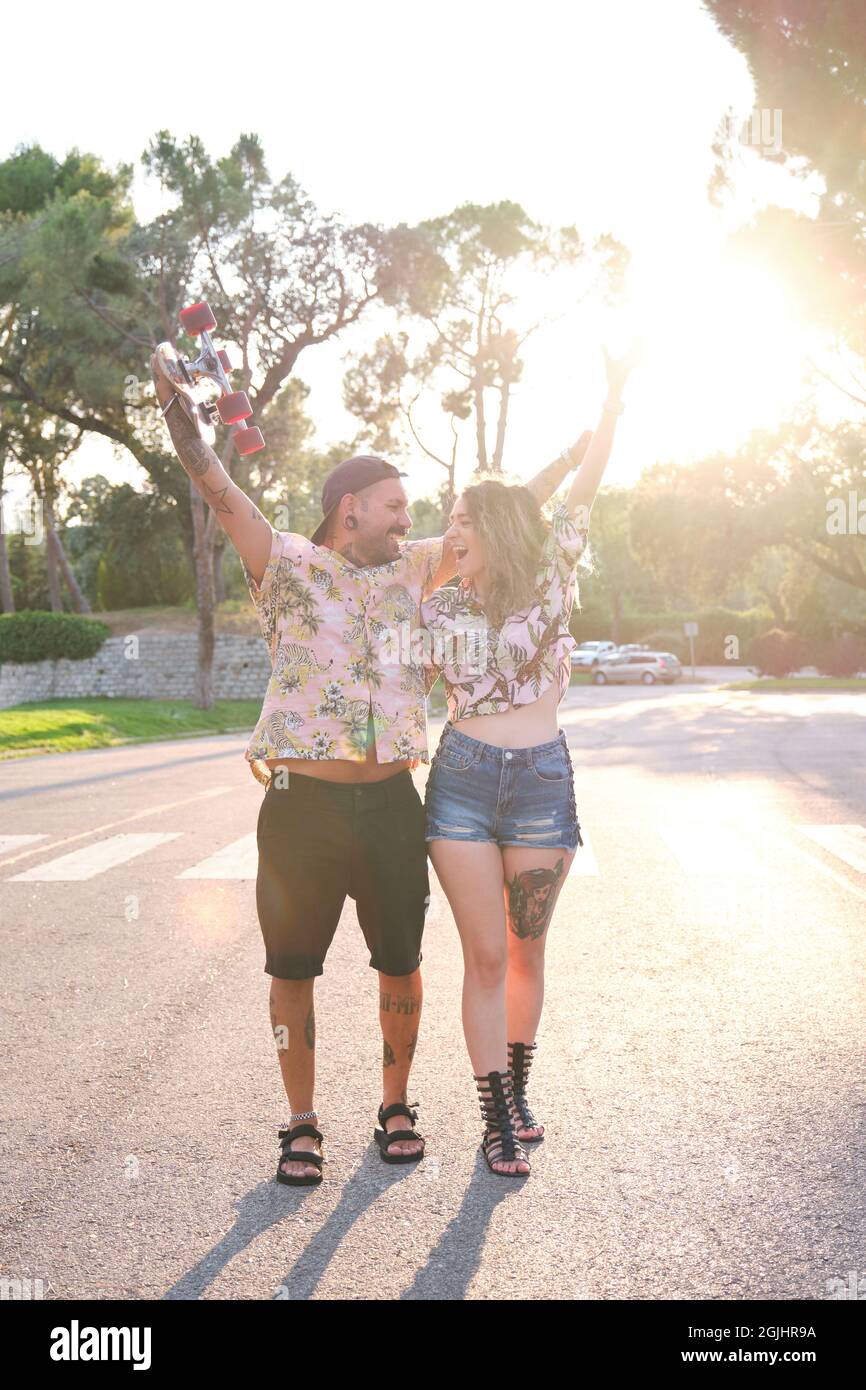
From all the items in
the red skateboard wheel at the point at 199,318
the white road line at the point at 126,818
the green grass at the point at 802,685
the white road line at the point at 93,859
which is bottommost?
the green grass at the point at 802,685

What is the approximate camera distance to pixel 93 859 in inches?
442

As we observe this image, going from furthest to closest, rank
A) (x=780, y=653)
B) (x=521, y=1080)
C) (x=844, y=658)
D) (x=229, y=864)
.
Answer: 1. (x=780, y=653)
2. (x=844, y=658)
3. (x=229, y=864)
4. (x=521, y=1080)

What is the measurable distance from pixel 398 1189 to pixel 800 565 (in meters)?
52.0

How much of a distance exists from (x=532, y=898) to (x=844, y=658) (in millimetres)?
53021

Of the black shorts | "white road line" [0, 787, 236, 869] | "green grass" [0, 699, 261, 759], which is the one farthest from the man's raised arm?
"green grass" [0, 699, 261, 759]

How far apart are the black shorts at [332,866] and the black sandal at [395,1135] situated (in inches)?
18.5

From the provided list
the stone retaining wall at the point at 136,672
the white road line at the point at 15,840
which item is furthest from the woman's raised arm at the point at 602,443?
the stone retaining wall at the point at 136,672

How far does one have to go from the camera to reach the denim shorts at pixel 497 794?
4.29 metres

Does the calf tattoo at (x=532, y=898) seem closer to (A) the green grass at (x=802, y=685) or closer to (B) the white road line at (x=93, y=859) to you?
(B) the white road line at (x=93, y=859)

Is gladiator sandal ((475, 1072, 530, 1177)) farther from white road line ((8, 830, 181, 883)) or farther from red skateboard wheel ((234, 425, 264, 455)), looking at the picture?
white road line ((8, 830, 181, 883))

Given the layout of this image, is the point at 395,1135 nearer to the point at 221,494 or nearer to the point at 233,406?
the point at 221,494

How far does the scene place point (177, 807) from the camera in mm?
15070

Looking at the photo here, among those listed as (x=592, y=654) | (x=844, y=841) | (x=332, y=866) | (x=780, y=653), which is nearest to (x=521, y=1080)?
(x=332, y=866)
